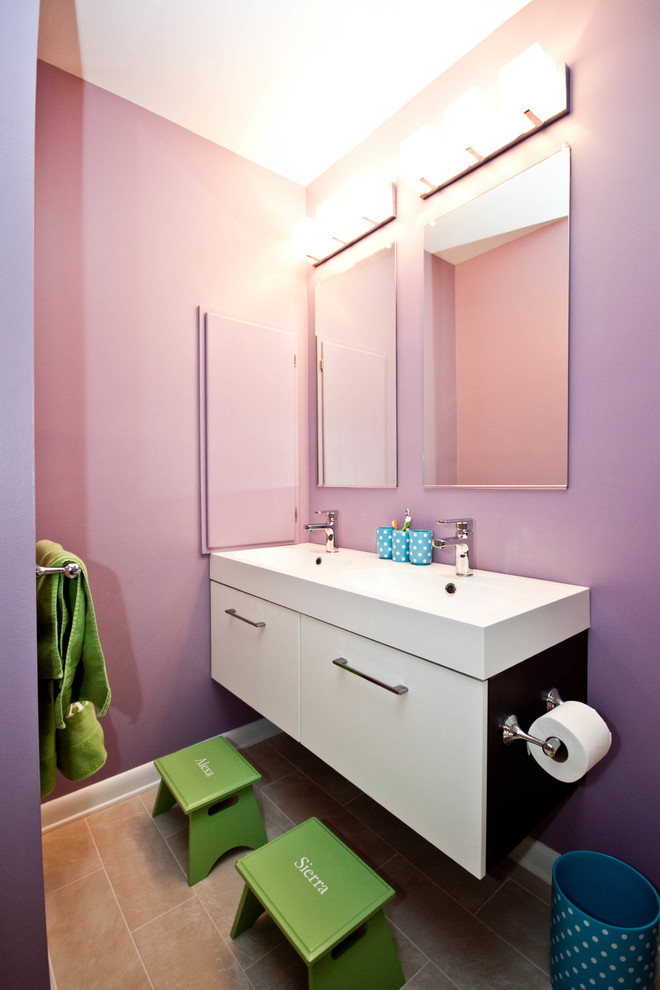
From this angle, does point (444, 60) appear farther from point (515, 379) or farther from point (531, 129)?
point (515, 379)

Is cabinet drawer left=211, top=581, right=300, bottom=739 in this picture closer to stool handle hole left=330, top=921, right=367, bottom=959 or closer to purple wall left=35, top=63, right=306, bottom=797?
purple wall left=35, top=63, right=306, bottom=797

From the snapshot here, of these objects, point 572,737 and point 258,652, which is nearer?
point 572,737

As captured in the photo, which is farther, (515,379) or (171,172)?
(171,172)

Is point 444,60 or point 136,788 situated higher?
point 444,60

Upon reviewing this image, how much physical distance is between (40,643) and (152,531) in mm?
740

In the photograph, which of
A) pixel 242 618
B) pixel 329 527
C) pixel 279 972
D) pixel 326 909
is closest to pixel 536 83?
pixel 329 527

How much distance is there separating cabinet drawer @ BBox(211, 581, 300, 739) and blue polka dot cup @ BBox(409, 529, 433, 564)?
477mm

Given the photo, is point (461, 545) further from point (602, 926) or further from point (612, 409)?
point (602, 926)

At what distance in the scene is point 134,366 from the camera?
1679mm

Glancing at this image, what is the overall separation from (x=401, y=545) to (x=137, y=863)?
4.22ft

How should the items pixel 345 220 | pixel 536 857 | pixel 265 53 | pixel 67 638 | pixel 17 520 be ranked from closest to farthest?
pixel 17 520 < pixel 67 638 < pixel 536 857 < pixel 265 53 < pixel 345 220

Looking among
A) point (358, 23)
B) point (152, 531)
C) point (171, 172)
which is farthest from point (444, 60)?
point (152, 531)

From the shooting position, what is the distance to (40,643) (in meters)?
1.02

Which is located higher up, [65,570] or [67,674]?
[65,570]
